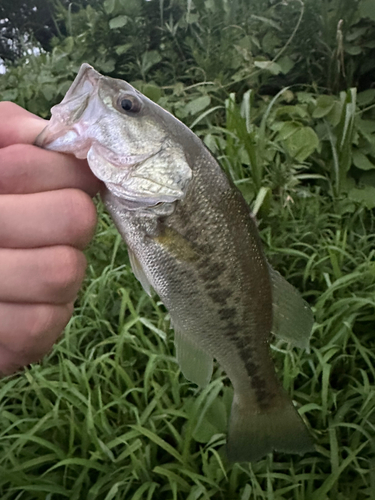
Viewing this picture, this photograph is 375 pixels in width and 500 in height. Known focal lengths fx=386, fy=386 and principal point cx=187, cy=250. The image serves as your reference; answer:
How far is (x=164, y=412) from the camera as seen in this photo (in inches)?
50.7

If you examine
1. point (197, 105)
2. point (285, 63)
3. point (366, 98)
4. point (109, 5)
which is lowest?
point (366, 98)

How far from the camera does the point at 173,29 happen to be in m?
2.88

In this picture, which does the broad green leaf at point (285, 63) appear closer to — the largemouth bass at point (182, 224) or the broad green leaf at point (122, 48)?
the broad green leaf at point (122, 48)

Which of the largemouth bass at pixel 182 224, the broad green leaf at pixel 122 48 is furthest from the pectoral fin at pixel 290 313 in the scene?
the broad green leaf at pixel 122 48

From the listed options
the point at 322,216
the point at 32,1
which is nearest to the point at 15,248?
the point at 322,216

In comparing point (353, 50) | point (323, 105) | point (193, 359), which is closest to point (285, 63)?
point (353, 50)

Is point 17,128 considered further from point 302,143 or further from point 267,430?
point 302,143

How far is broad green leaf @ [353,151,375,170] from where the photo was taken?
2.16m

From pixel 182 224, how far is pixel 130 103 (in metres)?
0.26

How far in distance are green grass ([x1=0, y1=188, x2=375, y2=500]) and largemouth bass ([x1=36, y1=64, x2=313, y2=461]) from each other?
0.50 metres

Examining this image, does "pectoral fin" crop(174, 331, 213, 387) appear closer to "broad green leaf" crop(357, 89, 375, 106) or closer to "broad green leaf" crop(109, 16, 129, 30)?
"broad green leaf" crop(357, 89, 375, 106)

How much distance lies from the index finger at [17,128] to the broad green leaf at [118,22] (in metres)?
2.35

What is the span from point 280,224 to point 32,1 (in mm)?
2604

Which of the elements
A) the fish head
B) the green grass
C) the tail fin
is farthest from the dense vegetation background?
the fish head
